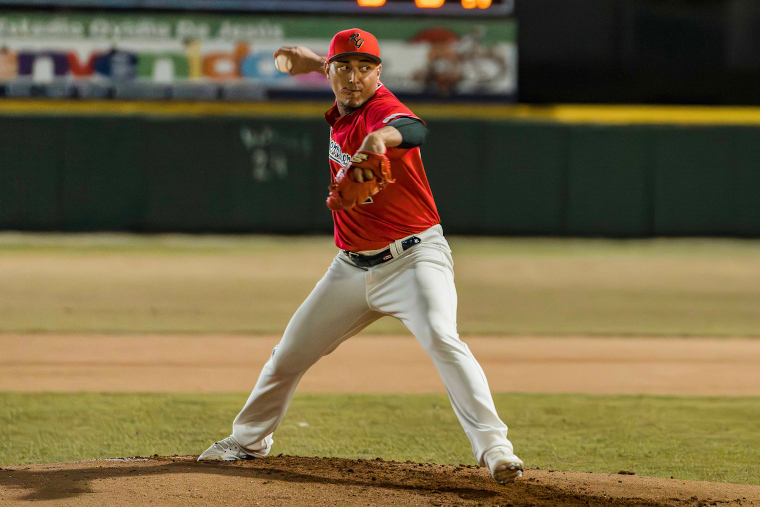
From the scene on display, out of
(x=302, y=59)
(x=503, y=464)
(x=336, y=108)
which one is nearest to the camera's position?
(x=503, y=464)

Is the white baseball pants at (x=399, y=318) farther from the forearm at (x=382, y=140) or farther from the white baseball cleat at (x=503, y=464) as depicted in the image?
the forearm at (x=382, y=140)

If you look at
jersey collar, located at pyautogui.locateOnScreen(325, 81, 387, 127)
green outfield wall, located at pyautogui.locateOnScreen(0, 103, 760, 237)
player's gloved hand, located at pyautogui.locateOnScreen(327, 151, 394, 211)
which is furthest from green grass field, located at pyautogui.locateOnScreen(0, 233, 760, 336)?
player's gloved hand, located at pyautogui.locateOnScreen(327, 151, 394, 211)

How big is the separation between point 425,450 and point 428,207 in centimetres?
148

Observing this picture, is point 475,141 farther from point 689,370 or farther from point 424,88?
point 689,370

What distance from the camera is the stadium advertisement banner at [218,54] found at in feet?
52.0

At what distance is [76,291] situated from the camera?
1083 cm

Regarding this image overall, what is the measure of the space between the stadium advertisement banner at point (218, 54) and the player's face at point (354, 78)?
12389 mm

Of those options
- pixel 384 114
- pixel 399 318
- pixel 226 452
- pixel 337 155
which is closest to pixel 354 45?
pixel 384 114

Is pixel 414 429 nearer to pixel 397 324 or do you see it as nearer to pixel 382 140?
pixel 382 140

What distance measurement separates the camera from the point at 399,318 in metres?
3.94

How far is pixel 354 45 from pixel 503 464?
1693mm

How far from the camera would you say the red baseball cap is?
3.75 m

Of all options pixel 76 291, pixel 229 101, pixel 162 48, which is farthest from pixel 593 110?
pixel 76 291

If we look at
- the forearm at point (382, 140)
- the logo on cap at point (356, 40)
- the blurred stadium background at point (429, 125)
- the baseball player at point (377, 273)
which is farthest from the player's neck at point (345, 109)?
the blurred stadium background at point (429, 125)
